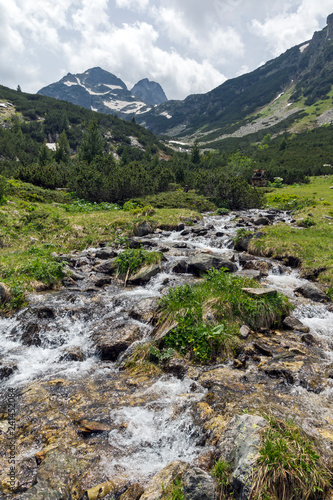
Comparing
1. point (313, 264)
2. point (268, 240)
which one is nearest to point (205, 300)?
point (313, 264)

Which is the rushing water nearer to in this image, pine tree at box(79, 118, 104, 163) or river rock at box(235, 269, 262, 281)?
river rock at box(235, 269, 262, 281)

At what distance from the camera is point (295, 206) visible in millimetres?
33344

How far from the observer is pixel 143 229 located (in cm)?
2181

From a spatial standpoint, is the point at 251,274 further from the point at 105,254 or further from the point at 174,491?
the point at 174,491

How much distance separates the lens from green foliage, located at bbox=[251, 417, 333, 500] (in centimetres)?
318

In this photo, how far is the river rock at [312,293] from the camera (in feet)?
34.3

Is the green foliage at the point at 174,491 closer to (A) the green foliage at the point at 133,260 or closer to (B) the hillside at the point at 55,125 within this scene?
(A) the green foliage at the point at 133,260

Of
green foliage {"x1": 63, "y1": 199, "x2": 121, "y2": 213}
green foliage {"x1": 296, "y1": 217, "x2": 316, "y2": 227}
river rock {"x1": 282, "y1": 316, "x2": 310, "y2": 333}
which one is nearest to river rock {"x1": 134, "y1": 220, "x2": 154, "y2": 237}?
green foliage {"x1": 63, "y1": 199, "x2": 121, "y2": 213}

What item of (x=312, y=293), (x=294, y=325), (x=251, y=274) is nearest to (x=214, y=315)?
(x=294, y=325)

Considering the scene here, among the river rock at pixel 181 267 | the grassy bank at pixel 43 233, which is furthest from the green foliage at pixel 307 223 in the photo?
the river rock at pixel 181 267

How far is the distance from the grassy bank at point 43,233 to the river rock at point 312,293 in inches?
442

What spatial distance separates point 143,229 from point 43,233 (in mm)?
7924

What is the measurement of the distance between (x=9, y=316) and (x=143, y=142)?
409 feet

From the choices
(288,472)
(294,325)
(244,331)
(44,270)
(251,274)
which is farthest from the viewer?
(251,274)
